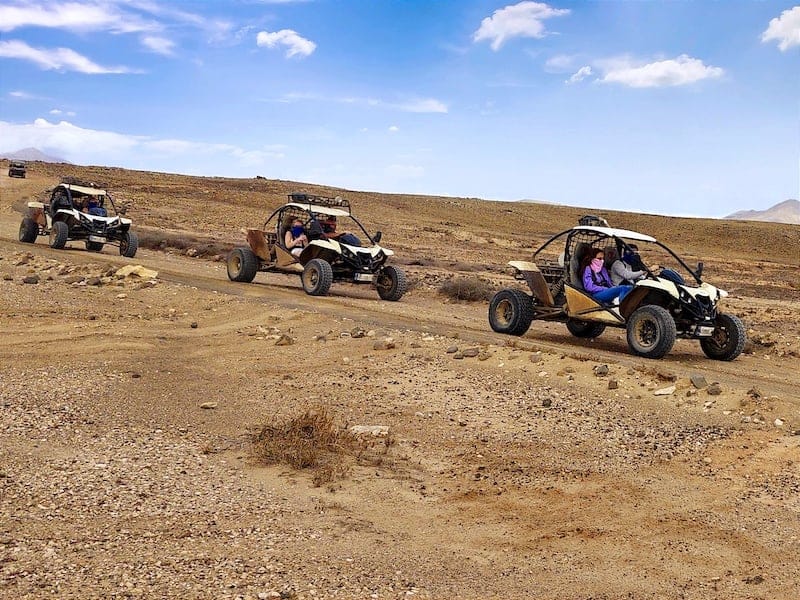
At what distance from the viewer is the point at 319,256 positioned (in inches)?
653

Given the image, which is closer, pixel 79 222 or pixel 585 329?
pixel 585 329

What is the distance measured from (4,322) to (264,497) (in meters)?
7.24

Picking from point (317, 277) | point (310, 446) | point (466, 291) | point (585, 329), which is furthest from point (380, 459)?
point (466, 291)

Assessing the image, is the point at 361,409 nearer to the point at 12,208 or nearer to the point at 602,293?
the point at 602,293

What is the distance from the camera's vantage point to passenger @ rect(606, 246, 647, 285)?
11.8m

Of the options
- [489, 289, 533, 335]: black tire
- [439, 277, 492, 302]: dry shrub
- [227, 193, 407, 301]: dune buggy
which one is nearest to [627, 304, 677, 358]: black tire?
[489, 289, 533, 335]: black tire

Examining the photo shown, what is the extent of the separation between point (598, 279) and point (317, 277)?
5.80m

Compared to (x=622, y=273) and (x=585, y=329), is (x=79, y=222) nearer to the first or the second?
(x=585, y=329)

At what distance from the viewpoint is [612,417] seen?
8.20m

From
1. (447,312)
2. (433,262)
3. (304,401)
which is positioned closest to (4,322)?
(304,401)

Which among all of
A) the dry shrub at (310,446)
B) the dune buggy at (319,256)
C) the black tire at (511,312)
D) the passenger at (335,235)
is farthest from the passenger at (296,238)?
the dry shrub at (310,446)

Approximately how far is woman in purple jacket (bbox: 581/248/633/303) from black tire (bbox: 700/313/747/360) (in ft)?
4.31

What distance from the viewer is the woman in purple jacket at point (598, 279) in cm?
1159

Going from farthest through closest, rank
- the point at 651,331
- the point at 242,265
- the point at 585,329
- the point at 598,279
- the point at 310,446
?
the point at 242,265
the point at 585,329
the point at 598,279
the point at 651,331
the point at 310,446
